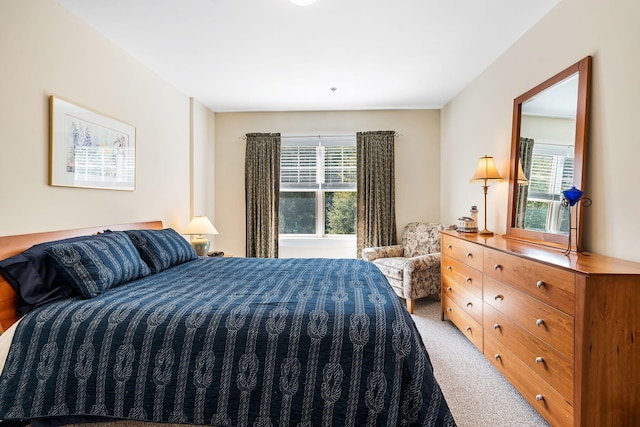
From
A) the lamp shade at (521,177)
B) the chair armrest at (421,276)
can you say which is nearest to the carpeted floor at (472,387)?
the chair armrest at (421,276)

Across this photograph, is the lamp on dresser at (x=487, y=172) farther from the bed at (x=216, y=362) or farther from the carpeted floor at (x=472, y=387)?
the bed at (x=216, y=362)

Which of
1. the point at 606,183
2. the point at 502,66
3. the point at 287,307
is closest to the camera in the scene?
the point at 287,307

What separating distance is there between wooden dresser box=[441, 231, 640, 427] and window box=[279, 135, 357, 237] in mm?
2704

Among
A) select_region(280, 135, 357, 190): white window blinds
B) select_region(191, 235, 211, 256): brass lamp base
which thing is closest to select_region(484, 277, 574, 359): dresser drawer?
select_region(280, 135, 357, 190): white window blinds

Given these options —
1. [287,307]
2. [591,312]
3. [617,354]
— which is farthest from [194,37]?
[617,354]

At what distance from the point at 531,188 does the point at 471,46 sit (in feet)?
4.52

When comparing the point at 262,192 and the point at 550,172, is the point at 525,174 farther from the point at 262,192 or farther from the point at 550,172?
the point at 262,192

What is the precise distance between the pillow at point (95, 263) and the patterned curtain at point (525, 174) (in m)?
2.97

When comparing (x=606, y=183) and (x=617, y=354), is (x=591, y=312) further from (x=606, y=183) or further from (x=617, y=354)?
(x=606, y=183)

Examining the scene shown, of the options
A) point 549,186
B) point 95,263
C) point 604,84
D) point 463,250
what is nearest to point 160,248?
point 95,263

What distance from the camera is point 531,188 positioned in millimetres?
2418

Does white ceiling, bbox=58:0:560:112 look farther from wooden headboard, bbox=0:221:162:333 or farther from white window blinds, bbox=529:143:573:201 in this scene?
wooden headboard, bbox=0:221:162:333

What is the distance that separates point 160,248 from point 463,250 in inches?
101

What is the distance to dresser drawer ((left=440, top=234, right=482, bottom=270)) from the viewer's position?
7.94 feet
